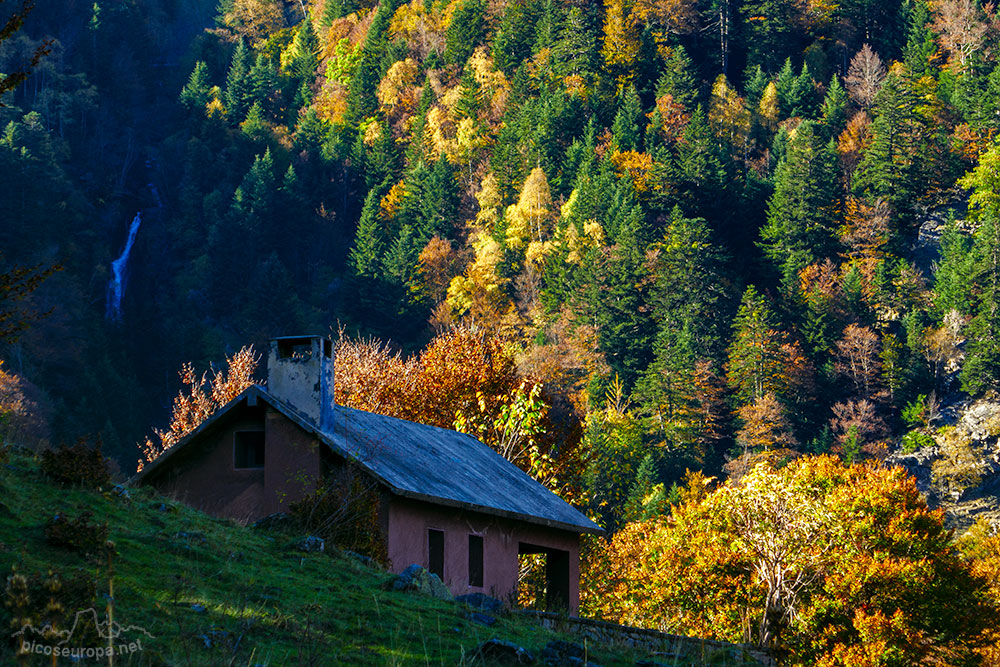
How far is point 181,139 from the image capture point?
136000mm

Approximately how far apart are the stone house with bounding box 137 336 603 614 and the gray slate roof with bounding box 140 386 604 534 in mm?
41

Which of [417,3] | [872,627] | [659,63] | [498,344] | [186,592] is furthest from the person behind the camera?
[417,3]

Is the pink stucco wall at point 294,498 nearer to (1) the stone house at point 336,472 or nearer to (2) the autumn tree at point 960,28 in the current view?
(1) the stone house at point 336,472

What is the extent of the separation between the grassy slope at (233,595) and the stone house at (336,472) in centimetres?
570

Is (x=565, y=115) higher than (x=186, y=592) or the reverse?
higher

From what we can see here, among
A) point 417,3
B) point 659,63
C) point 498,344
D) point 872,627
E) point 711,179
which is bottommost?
point 872,627

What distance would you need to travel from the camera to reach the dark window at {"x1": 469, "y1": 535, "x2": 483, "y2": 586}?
25172 millimetres

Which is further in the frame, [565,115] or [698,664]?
[565,115]

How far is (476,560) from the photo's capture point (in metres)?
25.4

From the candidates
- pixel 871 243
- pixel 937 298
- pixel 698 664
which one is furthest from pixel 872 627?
pixel 871 243

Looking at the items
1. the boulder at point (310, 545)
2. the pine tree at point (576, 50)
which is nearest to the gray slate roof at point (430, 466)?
the boulder at point (310, 545)

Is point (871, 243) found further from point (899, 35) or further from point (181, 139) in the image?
point (181, 139)

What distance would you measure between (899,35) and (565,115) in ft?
138
